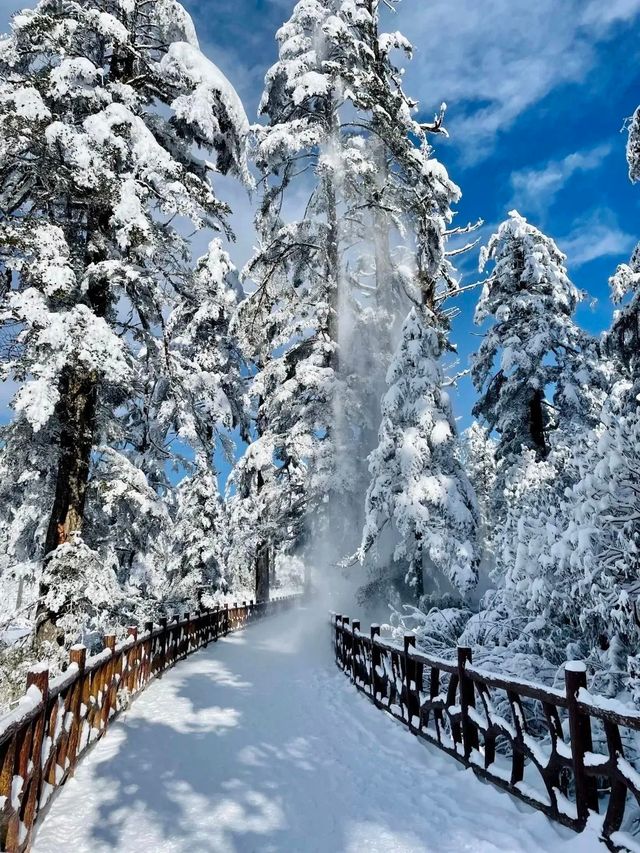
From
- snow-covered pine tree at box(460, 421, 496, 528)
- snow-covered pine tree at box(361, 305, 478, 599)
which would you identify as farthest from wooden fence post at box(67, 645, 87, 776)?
snow-covered pine tree at box(460, 421, 496, 528)

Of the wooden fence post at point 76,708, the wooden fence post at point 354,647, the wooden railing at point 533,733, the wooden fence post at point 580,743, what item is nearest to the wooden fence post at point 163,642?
the wooden fence post at point 354,647

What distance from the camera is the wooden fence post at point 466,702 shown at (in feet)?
19.2

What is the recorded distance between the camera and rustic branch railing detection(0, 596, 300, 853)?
12.2 ft

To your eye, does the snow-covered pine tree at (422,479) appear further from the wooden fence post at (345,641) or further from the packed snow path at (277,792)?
the packed snow path at (277,792)

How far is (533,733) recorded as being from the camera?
7176 millimetres

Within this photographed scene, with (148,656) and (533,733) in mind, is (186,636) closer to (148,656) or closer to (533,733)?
(148,656)

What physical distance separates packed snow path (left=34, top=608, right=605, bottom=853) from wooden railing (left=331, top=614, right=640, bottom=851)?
0.19m

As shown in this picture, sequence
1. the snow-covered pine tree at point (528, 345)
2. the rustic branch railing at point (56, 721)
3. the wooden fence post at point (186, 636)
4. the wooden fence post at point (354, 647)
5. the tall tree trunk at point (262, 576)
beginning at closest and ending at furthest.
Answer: the rustic branch railing at point (56, 721) → the wooden fence post at point (354, 647) → the wooden fence post at point (186, 636) → the snow-covered pine tree at point (528, 345) → the tall tree trunk at point (262, 576)

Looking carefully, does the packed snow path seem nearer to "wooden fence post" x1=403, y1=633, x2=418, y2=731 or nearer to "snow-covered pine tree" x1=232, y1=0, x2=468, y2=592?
"wooden fence post" x1=403, y1=633, x2=418, y2=731

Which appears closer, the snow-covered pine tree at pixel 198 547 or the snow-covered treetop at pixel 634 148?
the snow-covered treetop at pixel 634 148

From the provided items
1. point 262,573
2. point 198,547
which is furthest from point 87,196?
point 262,573

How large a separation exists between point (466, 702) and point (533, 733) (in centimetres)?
196

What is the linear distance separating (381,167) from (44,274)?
1370 cm

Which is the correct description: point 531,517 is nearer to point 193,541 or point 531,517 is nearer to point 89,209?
point 89,209
